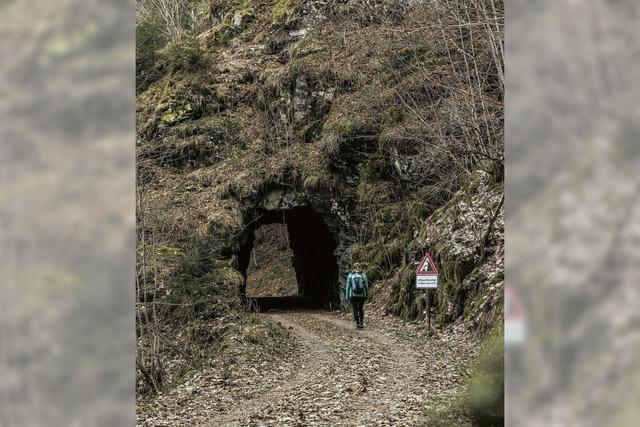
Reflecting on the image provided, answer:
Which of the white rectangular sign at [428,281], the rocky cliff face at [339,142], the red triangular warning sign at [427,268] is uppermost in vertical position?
the rocky cliff face at [339,142]

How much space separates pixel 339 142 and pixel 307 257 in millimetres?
8905

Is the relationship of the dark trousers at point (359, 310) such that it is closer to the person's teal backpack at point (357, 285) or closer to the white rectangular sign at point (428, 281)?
the person's teal backpack at point (357, 285)

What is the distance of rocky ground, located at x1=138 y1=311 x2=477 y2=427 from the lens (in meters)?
7.69

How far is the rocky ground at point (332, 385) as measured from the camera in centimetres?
769

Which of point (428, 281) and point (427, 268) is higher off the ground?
point (427, 268)

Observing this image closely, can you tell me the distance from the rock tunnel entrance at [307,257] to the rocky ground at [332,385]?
10.1 metres

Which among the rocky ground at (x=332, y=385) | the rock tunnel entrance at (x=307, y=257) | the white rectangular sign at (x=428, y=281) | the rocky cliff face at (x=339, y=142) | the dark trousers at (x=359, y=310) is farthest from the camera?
the rock tunnel entrance at (x=307, y=257)

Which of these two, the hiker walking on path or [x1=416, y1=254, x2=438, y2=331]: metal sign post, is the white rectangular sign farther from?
the hiker walking on path

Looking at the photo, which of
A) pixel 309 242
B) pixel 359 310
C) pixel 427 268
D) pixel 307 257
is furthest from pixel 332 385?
pixel 307 257

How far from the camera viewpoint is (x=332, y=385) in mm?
9133

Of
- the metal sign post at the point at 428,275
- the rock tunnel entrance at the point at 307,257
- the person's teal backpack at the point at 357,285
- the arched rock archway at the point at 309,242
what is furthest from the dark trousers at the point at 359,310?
the rock tunnel entrance at the point at 307,257

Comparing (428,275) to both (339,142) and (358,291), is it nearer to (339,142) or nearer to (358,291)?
(358,291)

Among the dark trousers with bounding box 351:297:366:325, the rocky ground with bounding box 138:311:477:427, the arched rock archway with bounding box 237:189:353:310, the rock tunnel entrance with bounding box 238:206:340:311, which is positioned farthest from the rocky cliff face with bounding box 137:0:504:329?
the rocky ground with bounding box 138:311:477:427
